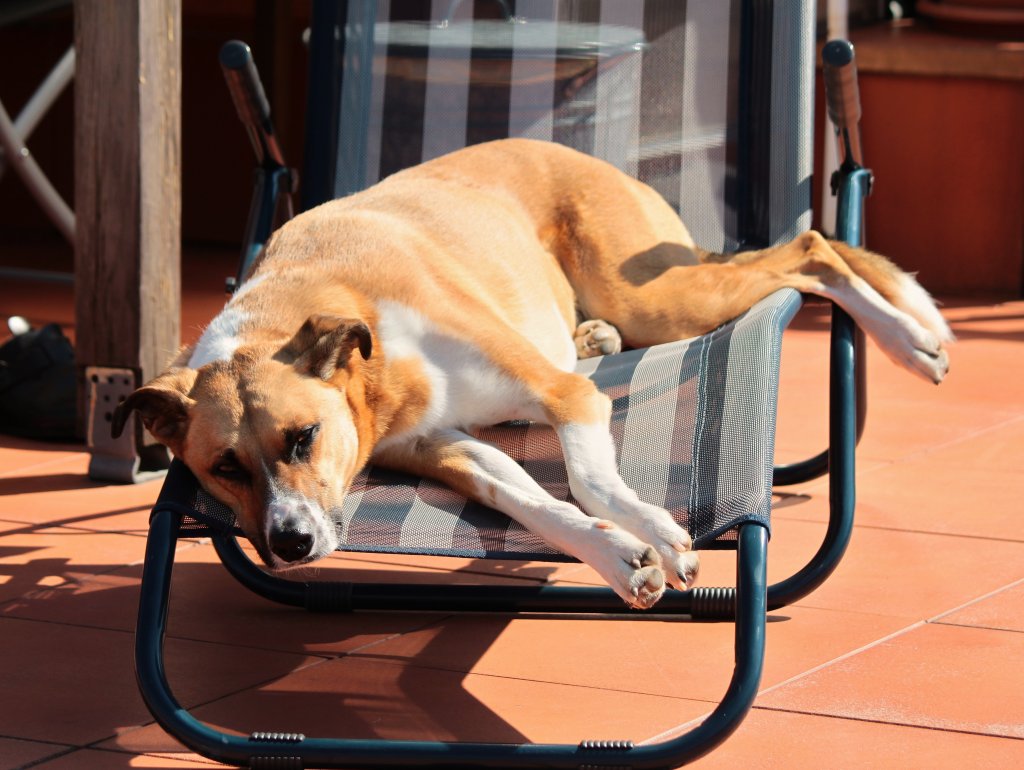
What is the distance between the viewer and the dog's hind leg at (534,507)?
240cm

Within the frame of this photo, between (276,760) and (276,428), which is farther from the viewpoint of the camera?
(276,428)

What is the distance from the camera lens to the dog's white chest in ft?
9.73

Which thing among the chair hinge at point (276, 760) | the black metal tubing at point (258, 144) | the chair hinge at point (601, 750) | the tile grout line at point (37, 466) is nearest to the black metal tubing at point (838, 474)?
the chair hinge at point (601, 750)

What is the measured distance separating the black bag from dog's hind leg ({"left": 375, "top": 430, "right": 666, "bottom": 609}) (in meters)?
2.15

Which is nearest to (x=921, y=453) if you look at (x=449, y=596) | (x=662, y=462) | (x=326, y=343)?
(x=449, y=596)

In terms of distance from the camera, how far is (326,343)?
2715 millimetres

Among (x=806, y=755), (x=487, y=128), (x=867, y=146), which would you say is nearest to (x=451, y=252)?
(x=487, y=128)

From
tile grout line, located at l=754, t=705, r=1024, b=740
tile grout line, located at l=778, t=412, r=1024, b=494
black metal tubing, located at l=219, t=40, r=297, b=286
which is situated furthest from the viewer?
tile grout line, located at l=778, t=412, r=1024, b=494

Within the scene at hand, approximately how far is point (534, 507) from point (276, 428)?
1.51 feet

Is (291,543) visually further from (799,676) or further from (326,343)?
(799,676)

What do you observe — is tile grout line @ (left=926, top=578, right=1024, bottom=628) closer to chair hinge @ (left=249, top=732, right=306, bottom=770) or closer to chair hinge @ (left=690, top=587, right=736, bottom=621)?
chair hinge @ (left=690, top=587, right=736, bottom=621)

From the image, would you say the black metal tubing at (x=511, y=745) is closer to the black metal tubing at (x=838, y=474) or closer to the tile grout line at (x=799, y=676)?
the tile grout line at (x=799, y=676)

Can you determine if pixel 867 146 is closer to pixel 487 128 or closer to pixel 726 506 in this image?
pixel 487 128

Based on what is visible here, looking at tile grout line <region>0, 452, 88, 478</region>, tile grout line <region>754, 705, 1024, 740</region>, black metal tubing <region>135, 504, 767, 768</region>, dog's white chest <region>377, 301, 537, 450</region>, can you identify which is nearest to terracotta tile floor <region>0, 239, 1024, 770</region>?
tile grout line <region>754, 705, 1024, 740</region>
